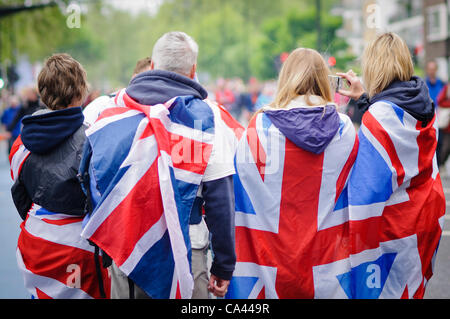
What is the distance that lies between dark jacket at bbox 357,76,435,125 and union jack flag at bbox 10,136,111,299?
6.11ft

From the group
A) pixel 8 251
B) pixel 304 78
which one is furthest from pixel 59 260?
pixel 8 251

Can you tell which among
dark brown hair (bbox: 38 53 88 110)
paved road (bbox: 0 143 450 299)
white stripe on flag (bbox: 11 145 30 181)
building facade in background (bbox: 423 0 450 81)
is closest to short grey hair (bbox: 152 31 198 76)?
dark brown hair (bbox: 38 53 88 110)

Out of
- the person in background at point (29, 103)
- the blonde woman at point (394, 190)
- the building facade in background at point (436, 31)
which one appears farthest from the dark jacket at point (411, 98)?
the building facade in background at point (436, 31)

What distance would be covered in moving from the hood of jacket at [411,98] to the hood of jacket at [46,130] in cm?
178

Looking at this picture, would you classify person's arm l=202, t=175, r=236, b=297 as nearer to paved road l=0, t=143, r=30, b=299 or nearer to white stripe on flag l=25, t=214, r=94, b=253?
white stripe on flag l=25, t=214, r=94, b=253

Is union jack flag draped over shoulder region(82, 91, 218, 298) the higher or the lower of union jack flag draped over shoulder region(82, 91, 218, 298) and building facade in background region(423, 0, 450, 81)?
the higher

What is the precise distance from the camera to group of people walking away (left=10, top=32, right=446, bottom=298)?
2.47 meters

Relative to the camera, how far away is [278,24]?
3666 cm

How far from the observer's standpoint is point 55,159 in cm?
288

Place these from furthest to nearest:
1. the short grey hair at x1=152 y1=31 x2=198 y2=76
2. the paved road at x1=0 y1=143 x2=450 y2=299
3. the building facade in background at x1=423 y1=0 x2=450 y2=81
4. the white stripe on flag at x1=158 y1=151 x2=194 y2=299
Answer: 1. the building facade in background at x1=423 y1=0 x2=450 y2=81
2. the paved road at x1=0 y1=143 x2=450 y2=299
3. the short grey hair at x1=152 y1=31 x2=198 y2=76
4. the white stripe on flag at x1=158 y1=151 x2=194 y2=299

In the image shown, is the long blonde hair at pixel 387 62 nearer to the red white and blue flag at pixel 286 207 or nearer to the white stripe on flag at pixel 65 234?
the red white and blue flag at pixel 286 207

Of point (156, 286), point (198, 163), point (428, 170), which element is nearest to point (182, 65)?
point (198, 163)

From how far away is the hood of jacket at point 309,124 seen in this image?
2986mm

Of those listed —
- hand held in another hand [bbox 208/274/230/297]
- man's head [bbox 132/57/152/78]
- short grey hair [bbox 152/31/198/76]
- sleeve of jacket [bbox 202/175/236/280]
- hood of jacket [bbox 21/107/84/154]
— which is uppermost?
short grey hair [bbox 152/31/198/76]
